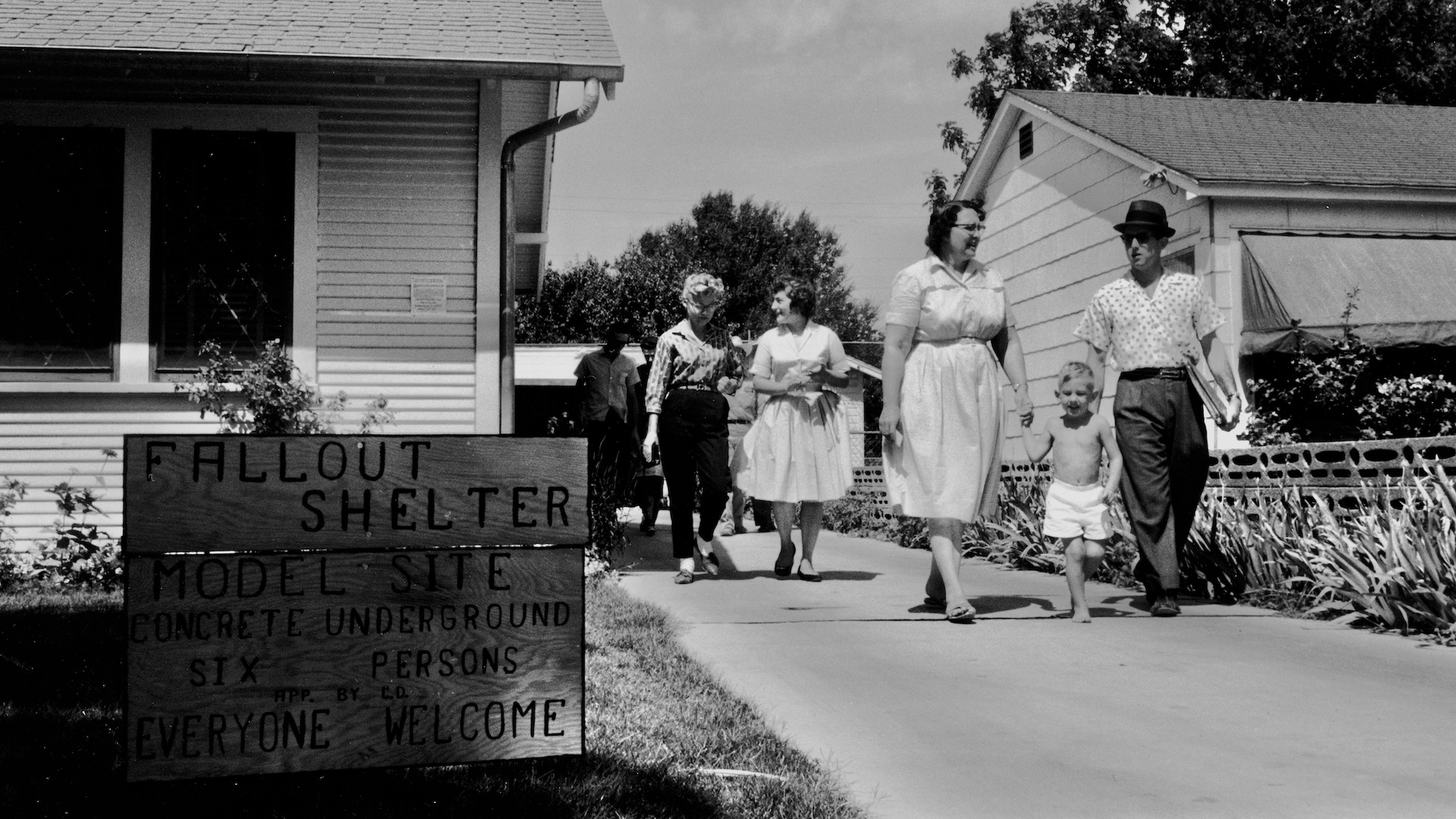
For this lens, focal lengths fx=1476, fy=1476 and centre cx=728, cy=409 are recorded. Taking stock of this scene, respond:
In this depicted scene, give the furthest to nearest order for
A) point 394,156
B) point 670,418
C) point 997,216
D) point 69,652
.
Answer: point 997,216, point 394,156, point 670,418, point 69,652

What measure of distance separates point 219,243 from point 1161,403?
5.98 m

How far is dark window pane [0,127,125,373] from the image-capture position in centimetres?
939

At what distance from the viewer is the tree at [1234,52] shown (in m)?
36.4

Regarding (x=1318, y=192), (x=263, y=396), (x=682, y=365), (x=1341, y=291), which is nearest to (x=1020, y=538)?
(x=682, y=365)

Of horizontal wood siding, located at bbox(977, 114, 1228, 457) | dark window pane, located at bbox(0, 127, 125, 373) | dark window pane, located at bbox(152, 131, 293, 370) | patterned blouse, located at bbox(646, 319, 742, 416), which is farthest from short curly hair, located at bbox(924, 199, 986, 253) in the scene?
horizontal wood siding, located at bbox(977, 114, 1228, 457)

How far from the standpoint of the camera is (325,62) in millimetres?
8984

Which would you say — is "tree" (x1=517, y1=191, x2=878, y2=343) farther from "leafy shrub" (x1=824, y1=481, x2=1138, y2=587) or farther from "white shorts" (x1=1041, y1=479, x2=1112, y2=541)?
"white shorts" (x1=1041, y1=479, x2=1112, y2=541)

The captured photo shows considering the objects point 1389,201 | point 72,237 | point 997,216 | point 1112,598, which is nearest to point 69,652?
point 72,237

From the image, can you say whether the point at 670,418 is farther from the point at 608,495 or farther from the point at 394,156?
the point at 394,156

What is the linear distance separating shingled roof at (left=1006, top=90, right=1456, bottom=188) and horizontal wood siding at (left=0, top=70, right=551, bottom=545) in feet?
26.3

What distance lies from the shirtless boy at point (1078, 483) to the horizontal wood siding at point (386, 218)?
4.22 m

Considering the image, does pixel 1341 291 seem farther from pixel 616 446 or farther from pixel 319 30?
pixel 319 30

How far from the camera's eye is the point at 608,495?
33.4 ft

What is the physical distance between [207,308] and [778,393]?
3.73m
